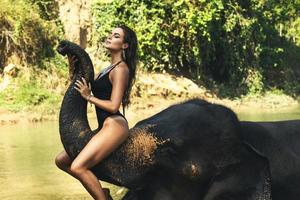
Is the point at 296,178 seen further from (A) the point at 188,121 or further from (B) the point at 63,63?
(B) the point at 63,63

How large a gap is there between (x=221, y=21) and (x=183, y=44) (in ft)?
8.22

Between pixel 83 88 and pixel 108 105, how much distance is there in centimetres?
24

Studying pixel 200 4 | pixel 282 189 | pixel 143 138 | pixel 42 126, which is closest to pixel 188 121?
pixel 143 138

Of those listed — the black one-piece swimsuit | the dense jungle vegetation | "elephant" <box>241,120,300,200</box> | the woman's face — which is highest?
the woman's face

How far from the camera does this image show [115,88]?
4.73 m

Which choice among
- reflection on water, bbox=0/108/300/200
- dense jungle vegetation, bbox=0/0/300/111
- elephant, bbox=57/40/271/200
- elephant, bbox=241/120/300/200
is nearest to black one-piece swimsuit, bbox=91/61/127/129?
A: elephant, bbox=57/40/271/200

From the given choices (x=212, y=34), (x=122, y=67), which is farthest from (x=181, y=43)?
(x=122, y=67)

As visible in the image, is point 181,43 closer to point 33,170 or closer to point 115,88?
point 33,170

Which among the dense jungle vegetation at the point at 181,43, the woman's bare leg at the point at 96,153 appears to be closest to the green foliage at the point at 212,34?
the dense jungle vegetation at the point at 181,43

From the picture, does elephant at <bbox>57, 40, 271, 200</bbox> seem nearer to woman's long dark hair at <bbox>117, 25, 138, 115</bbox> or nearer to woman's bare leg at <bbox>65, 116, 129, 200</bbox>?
woman's bare leg at <bbox>65, 116, 129, 200</bbox>

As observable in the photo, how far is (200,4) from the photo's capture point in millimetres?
28500

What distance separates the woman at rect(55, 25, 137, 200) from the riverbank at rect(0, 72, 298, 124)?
16.8 metres

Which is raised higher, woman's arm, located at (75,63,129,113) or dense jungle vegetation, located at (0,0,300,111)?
woman's arm, located at (75,63,129,113)

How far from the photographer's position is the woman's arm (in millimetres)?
4621
